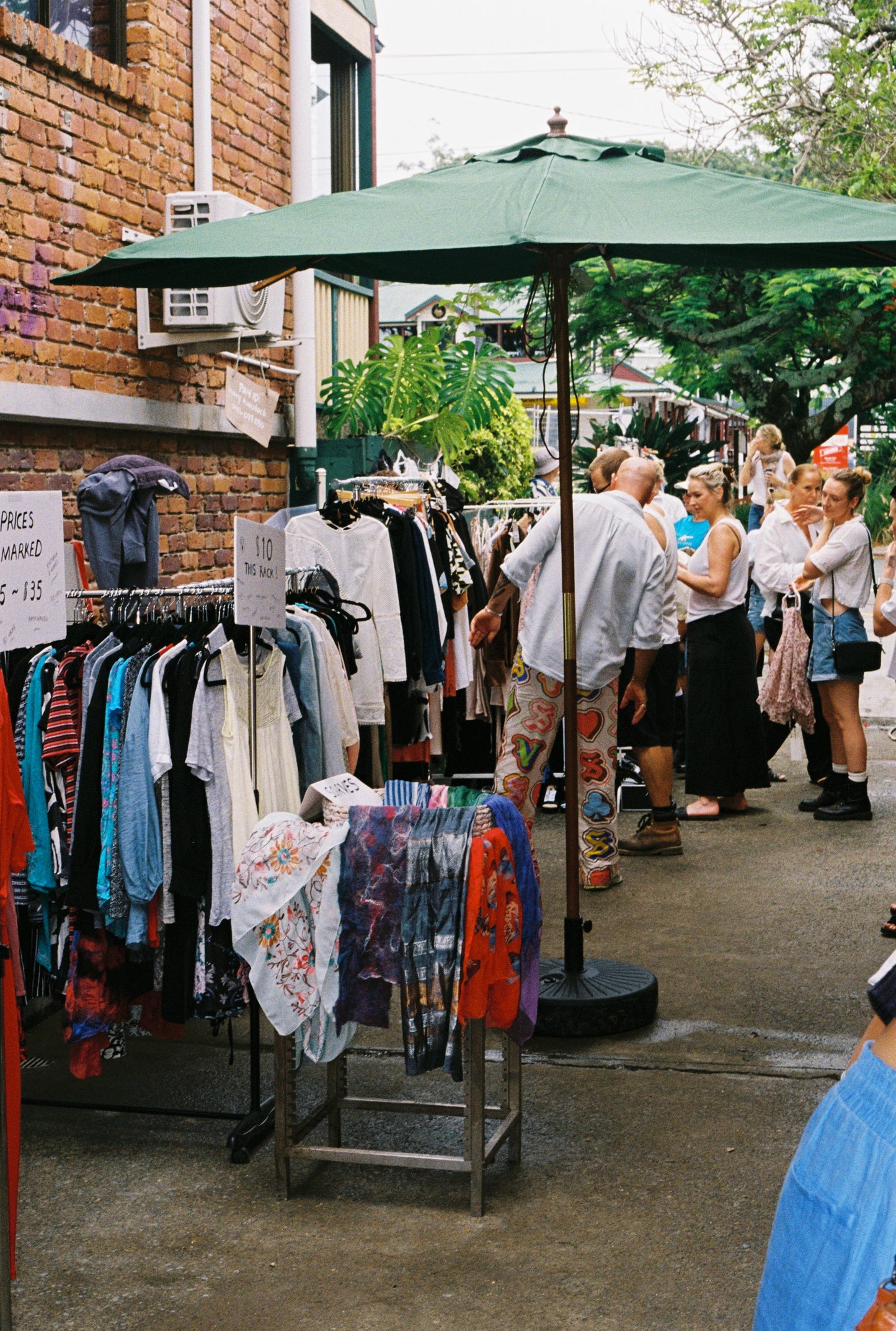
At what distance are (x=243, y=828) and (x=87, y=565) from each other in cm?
223

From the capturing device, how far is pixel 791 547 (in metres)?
9.09

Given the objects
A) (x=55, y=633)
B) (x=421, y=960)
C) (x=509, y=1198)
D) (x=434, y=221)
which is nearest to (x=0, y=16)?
(x=434, y=221)

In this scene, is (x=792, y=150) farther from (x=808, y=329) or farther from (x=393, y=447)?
(x=393, y=447)

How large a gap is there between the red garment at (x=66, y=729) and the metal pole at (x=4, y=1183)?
4.29 feet

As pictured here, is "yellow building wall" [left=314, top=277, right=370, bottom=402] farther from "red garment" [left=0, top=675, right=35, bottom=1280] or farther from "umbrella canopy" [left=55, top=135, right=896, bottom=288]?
"red garment" [left=0, top=675, right=35, bottom=1280]

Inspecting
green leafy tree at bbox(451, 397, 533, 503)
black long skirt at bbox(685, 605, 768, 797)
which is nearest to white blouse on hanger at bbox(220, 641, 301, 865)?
black long skirt at bbox(685, 605, 768, 797)

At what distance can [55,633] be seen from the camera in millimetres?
3533

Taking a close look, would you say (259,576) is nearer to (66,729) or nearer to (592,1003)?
(66,729)

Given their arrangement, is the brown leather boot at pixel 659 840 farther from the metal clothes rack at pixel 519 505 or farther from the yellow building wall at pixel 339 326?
the yellow building wall at pixel 339 326

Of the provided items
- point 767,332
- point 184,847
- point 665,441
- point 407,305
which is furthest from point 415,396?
point 407,305

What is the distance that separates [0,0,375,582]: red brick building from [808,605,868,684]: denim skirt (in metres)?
3.49

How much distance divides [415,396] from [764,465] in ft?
12.1

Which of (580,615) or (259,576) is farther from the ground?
(259,576)

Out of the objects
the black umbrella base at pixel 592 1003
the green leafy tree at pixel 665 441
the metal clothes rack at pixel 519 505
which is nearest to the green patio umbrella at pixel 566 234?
the black umbrella base at pixel 592 1003
